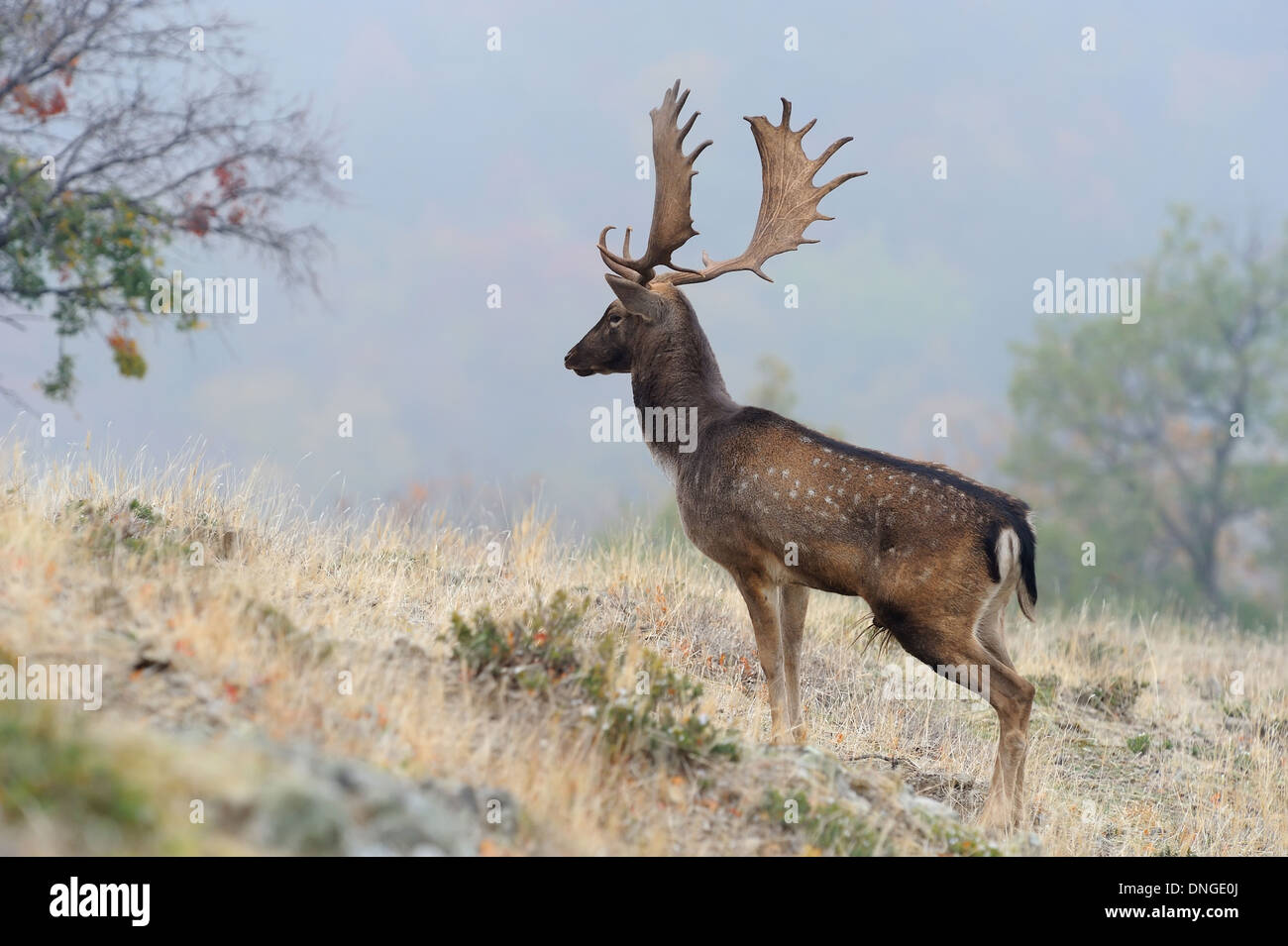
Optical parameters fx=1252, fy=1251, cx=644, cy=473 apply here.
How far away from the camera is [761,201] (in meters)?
9.63

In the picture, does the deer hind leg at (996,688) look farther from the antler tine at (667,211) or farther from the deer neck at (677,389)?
the antler tine at (667,211)

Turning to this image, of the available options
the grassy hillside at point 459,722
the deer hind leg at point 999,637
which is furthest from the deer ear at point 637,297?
the deer hind leg at point 999,637

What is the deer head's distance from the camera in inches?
354

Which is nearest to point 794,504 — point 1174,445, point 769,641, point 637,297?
point 769,641

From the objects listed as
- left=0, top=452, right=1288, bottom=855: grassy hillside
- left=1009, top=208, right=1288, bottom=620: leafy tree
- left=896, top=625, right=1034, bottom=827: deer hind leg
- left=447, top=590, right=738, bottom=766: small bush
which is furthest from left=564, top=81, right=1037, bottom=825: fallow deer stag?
left=1009, top=208, right=1288, bottom=620: leafy tree

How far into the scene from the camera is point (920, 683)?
11.5 metres

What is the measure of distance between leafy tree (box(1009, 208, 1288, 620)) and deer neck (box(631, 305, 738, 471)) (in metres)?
26.7

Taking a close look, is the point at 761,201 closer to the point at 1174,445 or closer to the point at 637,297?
the point at 637,297

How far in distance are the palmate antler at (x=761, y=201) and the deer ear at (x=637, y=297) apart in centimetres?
30

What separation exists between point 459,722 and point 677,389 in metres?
3.59

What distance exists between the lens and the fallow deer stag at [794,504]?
24.2ft

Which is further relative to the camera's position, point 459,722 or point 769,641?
point 769,641

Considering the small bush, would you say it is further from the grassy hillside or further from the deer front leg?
the deer front leg
